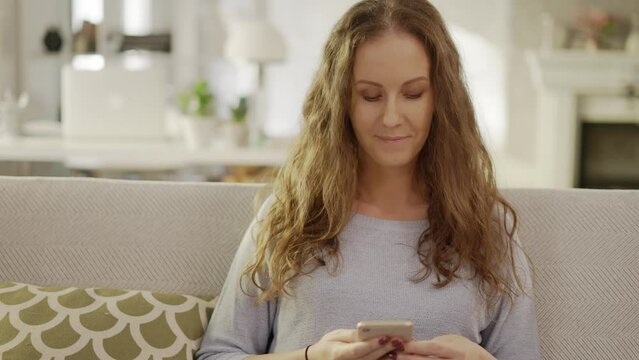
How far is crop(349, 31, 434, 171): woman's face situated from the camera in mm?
1389

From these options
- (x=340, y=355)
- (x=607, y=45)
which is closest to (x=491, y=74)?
(x=607, y=45)

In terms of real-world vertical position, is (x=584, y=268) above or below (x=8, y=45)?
below

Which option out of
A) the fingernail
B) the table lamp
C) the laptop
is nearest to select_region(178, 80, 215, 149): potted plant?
the table lamp

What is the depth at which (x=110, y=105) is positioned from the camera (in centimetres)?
441

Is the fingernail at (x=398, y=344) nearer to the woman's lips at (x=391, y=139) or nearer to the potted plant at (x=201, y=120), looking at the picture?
the woman's lips at (x=391, y=139)

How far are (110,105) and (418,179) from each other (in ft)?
10.3

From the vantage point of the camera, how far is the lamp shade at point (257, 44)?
4.27m

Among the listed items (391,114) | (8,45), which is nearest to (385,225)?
(391,114)

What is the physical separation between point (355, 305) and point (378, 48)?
39 centimetres

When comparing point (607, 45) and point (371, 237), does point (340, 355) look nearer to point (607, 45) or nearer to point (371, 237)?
point (371, 237)

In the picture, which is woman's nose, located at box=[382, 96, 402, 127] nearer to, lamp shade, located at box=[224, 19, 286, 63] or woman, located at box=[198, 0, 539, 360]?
woman, located at box=[198, 0, 539, 360]

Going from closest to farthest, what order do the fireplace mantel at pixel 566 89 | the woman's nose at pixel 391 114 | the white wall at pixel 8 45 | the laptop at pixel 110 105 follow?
the woman's nose at pixel 391 114 < the laptop at pixel 110 105 < the fireplace mantel at pixel 566 89 < the white wall at pixel 8 45

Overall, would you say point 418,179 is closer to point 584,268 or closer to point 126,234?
point 584,268

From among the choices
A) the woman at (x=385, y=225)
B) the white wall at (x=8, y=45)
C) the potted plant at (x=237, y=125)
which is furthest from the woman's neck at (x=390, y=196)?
the white wall at (x=8, y=45)
